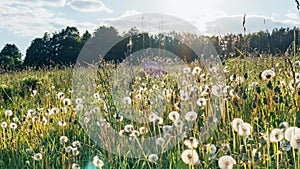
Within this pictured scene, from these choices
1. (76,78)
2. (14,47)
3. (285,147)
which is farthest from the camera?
(14,47)

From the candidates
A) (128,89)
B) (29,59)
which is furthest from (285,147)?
(29,59)

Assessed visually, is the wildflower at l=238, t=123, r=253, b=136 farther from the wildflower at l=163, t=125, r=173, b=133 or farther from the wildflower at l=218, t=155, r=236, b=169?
the wildflower at l=163, t=125, r=173, b=133

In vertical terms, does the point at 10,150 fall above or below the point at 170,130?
below

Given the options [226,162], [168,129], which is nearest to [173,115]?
[168,129]

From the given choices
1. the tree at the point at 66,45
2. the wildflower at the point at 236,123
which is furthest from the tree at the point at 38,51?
the wildflower at the point at 236,123

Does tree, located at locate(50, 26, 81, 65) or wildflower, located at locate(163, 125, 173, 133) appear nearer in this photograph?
wildflower, located at locate(163, 125, 173, 133)

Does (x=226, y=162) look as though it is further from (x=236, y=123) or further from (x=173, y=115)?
(x=173, y=115)

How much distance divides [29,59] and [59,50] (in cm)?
355

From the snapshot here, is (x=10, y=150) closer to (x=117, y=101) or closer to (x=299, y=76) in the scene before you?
(x=117, y=101)

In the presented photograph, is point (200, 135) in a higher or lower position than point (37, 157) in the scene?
higher

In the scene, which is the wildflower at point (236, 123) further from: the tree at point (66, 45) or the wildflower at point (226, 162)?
the tree at point (66, 45)

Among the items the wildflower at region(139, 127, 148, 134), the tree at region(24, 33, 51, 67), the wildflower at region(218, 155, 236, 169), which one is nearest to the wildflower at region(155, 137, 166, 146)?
the wildflower at region(139, 127, 148, 134)

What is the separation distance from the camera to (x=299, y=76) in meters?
2.66

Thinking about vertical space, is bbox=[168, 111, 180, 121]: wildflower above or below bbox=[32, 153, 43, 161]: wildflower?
above
